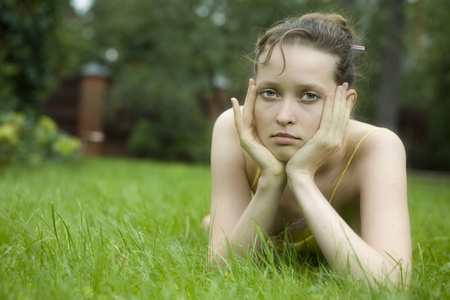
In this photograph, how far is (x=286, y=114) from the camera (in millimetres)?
1729

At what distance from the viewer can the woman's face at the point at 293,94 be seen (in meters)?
1.75

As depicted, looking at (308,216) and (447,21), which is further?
(447,21)

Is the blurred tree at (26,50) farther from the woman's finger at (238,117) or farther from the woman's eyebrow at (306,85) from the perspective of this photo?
the woman's eyebrow at (306,85)

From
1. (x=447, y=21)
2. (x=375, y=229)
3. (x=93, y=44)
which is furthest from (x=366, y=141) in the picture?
(x=93, y=44)

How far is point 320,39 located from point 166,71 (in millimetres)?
11212

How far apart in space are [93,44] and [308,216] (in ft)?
58.7

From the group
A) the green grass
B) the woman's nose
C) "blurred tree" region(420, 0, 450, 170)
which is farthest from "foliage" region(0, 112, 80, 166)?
"blurred tree" region(420, 0, 450, 170)

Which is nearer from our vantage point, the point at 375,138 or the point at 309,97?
the point at 309,97

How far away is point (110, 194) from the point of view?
3.46 meters

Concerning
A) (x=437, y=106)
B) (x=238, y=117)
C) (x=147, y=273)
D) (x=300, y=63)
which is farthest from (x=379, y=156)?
(x=437, y=106)

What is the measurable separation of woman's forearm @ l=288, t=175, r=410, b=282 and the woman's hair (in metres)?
0.55

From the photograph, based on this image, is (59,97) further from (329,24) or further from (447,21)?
(329,24)

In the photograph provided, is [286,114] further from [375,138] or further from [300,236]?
[300,236]

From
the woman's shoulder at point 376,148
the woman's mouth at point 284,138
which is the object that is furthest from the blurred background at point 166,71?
the woman's shoulder at point 376,148
